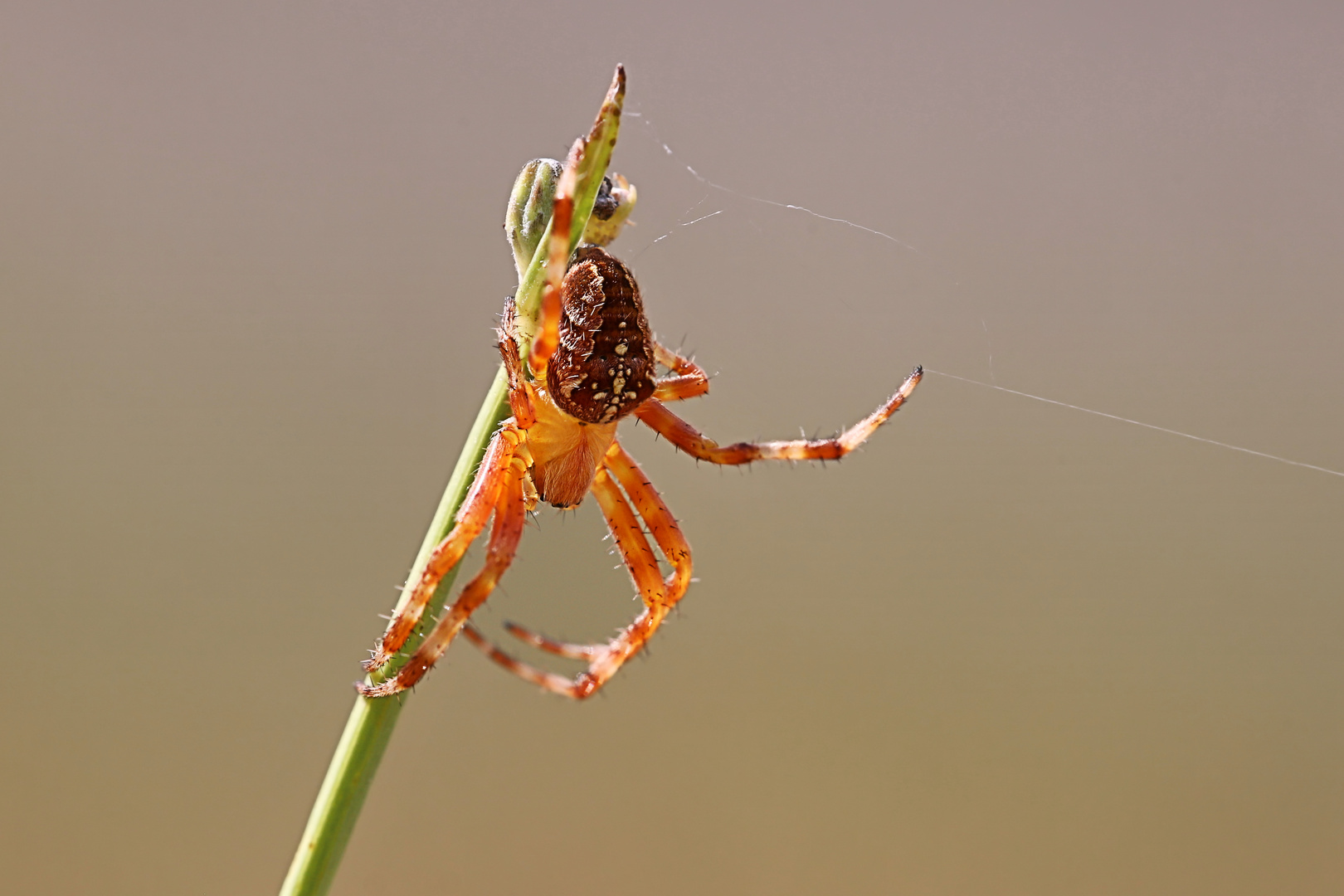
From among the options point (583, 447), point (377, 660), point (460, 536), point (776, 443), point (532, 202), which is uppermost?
point (532, 202)

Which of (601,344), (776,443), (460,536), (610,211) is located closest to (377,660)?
(460,536)

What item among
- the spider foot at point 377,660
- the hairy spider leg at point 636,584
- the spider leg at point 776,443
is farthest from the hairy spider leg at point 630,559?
the spider foot at point 377,660

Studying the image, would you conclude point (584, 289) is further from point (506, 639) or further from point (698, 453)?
point (506, 639)

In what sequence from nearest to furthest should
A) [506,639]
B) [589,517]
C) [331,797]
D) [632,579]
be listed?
[331,797]
[506,639]
[632,579]
[589,517]

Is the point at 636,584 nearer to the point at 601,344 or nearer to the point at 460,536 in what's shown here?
the point at 460,536

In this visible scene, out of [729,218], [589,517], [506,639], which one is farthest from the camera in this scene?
[729,218]

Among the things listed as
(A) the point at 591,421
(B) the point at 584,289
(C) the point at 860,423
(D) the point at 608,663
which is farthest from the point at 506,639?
(C) the point at 860,423

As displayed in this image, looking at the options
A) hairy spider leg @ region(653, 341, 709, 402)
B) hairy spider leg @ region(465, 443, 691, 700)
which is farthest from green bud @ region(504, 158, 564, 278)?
hairy spider leg @ region(465, 443, 691, 700)
